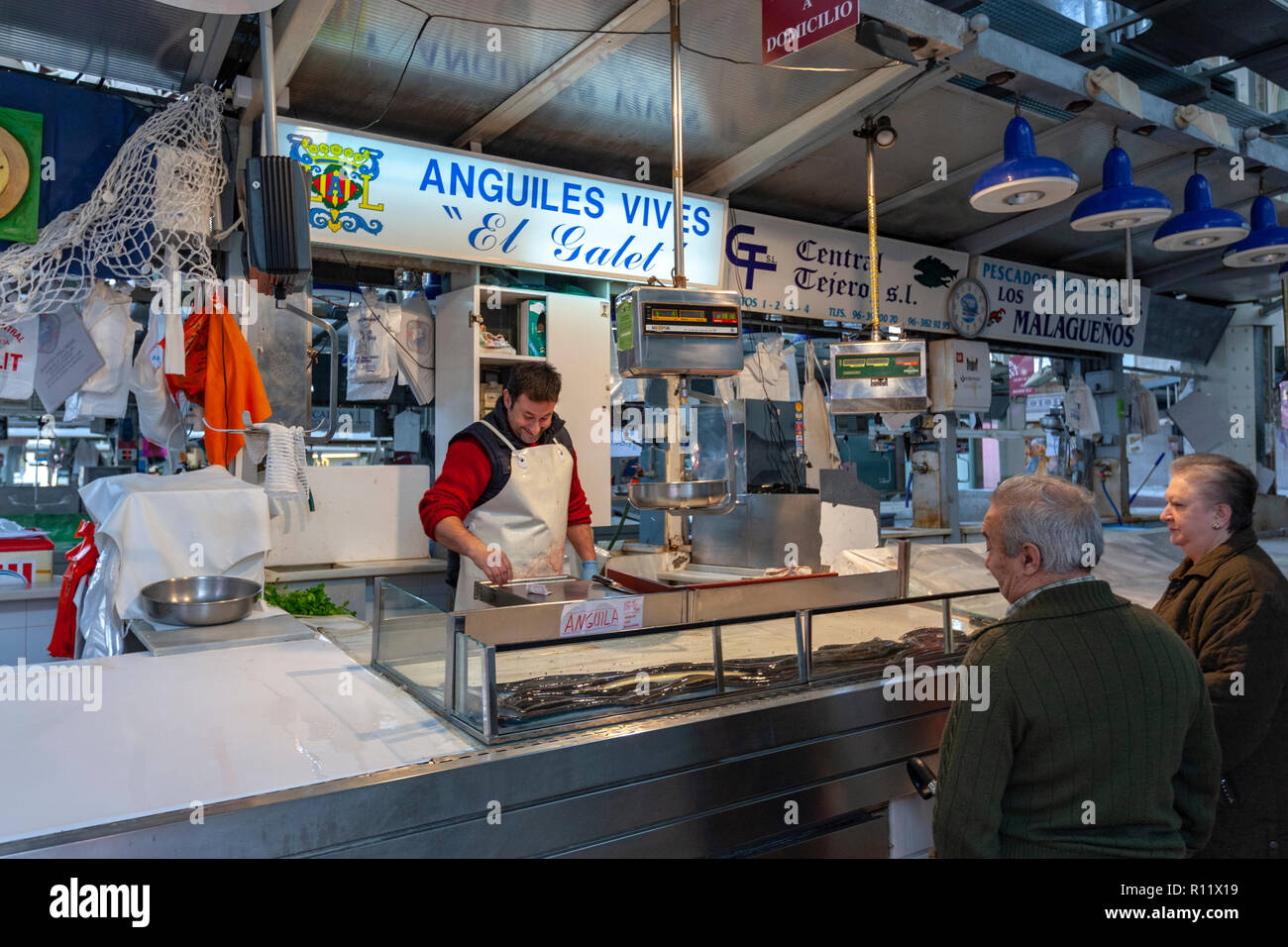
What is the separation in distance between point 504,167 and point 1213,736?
3.93 metres

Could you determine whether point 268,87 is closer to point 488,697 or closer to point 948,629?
point 488,697

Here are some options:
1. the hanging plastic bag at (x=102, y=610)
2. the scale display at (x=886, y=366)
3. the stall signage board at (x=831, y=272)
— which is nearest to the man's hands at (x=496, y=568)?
the hanging plastic bag at (x=102, y=610)

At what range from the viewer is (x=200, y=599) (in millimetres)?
2869

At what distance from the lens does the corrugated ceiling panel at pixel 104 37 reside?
3.35m

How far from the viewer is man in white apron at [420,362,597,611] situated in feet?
10.8

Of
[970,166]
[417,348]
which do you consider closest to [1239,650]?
[417,348]

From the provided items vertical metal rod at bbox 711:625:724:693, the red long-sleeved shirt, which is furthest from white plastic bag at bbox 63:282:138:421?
vertical metal rod at bbox 711:625:724:693

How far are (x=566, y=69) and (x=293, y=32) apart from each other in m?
1.13

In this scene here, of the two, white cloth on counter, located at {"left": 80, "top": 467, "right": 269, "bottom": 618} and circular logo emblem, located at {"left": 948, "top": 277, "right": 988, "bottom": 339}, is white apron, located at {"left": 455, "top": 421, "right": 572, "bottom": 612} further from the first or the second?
circular logo emblem, located at {"left": 948, "top": 277, "right": 988, "bottom": 339}

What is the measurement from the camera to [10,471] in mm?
10055

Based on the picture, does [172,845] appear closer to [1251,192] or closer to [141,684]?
[141,684]
